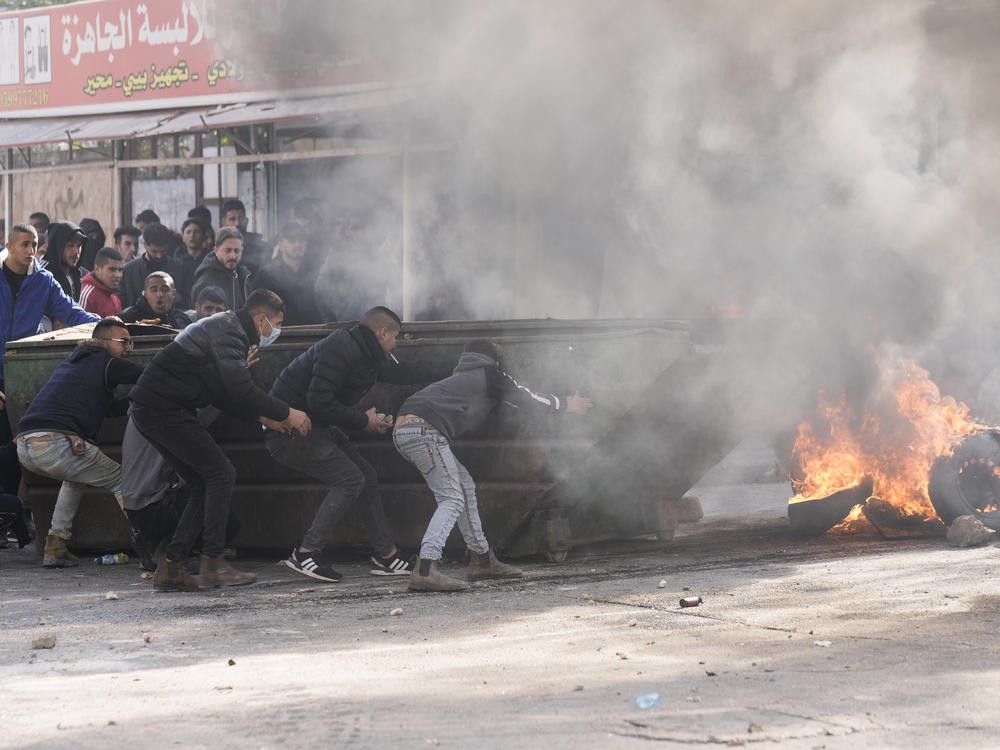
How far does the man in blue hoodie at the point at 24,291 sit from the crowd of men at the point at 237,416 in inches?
1.3

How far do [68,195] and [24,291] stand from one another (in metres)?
7.97

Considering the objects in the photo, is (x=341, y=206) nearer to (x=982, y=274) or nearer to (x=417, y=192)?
(x=417, y=192)

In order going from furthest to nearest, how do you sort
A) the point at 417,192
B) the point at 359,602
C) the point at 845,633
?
the point at 417,192
the point at 359,602
the point at 845,633

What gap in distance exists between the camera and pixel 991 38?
9273mm

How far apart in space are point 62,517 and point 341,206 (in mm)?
4821

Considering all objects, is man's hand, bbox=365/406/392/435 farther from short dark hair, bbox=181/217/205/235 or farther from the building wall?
the building wall

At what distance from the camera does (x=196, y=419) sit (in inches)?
258

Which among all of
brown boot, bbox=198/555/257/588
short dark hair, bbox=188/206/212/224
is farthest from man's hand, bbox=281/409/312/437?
short dark hair, bbox=188/206/212/224

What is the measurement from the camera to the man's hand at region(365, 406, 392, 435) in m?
6.86

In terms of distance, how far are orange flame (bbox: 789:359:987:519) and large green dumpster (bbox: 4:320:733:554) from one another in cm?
95

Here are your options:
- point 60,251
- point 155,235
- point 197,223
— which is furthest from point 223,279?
point 197,223

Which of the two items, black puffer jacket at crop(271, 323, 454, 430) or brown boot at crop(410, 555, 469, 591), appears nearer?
brown boot at crop(410, 555, 469, 591)

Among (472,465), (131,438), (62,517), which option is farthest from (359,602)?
(62,517)

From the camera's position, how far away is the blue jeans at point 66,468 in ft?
23.4
